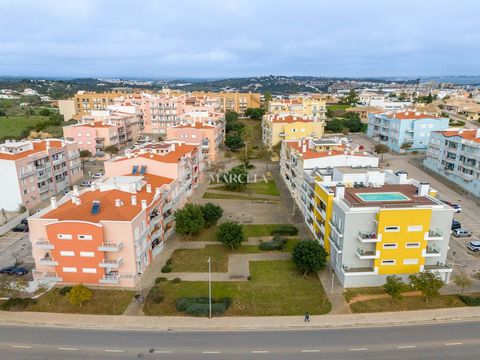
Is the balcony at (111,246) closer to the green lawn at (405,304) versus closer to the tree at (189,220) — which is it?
the tree at (189,220)

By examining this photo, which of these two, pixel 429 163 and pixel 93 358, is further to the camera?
pixel 429 163

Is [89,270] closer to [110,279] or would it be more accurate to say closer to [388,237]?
[110,279]

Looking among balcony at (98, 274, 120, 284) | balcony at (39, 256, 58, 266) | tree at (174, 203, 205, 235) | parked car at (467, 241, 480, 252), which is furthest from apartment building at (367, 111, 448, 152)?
balcony at (39, 256, 58, 266)

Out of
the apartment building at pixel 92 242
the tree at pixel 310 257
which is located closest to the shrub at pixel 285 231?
the tree at pixel 310 257

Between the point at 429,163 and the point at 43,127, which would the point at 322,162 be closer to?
the point at 429,163

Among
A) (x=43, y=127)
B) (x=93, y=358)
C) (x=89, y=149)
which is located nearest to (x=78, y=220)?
(x=93, y=358)
